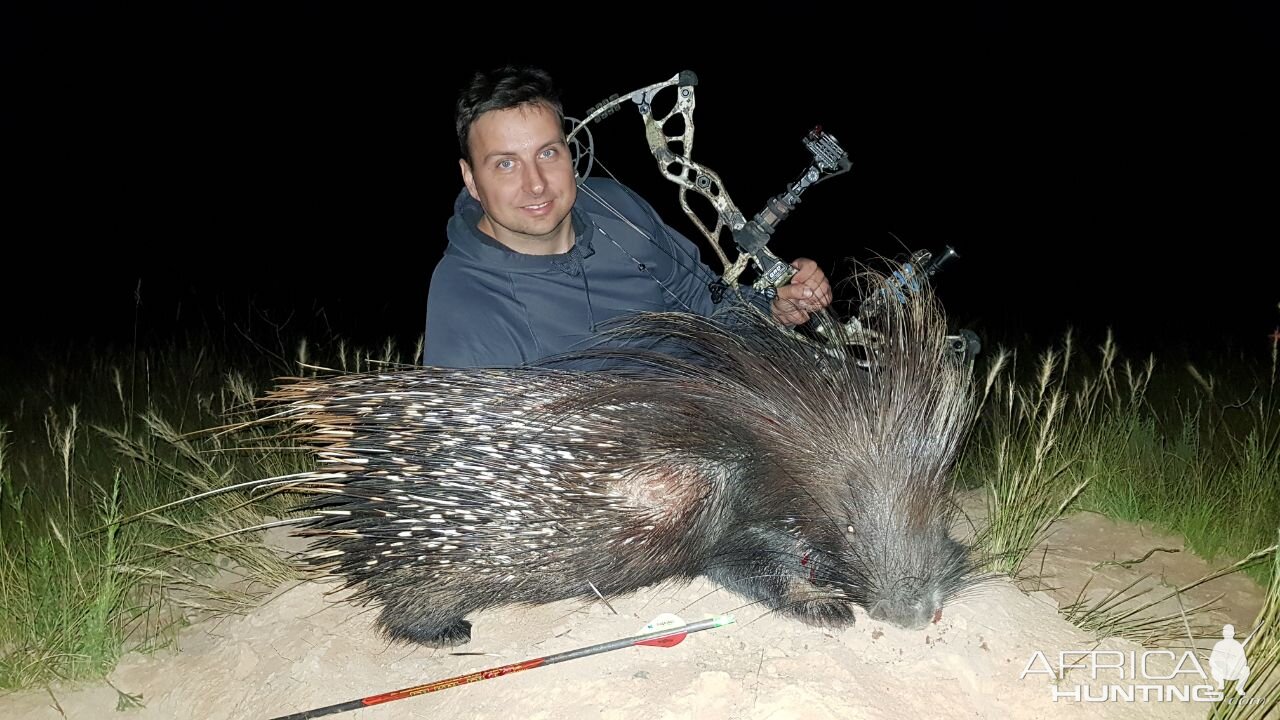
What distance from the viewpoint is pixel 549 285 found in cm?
246

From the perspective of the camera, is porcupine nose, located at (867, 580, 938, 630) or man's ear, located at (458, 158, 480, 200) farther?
man's ear, located at (458, 158, 480, 200)

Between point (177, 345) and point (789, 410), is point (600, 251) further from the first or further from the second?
point (177, 345)

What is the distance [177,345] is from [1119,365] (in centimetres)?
520

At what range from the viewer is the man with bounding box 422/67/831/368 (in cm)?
229

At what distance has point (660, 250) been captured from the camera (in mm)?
2732

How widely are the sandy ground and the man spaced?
69 centimetres

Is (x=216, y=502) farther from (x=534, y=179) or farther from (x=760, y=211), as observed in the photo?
(x=760, y=211)

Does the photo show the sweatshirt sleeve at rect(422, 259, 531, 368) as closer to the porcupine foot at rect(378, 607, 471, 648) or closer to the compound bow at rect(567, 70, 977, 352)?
the compound bow at rect(567, 70, 977, 352)

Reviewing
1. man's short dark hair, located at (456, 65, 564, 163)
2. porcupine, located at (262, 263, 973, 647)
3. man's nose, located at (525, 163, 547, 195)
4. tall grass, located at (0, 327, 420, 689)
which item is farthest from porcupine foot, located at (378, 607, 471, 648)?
man's short dark hair, located at (456, 65, 564, 163)

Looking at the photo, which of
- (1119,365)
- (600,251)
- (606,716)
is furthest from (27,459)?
(1119,365)

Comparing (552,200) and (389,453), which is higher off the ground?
(552,200)

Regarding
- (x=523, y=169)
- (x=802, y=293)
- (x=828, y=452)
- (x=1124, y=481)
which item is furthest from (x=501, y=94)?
(x=1124, y=481)

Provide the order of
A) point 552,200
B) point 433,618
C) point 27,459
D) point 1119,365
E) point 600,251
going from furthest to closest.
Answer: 1. point 1119,365
2. point 27,459
3. point 600,251
4. point 552,200
5. point 433,618
